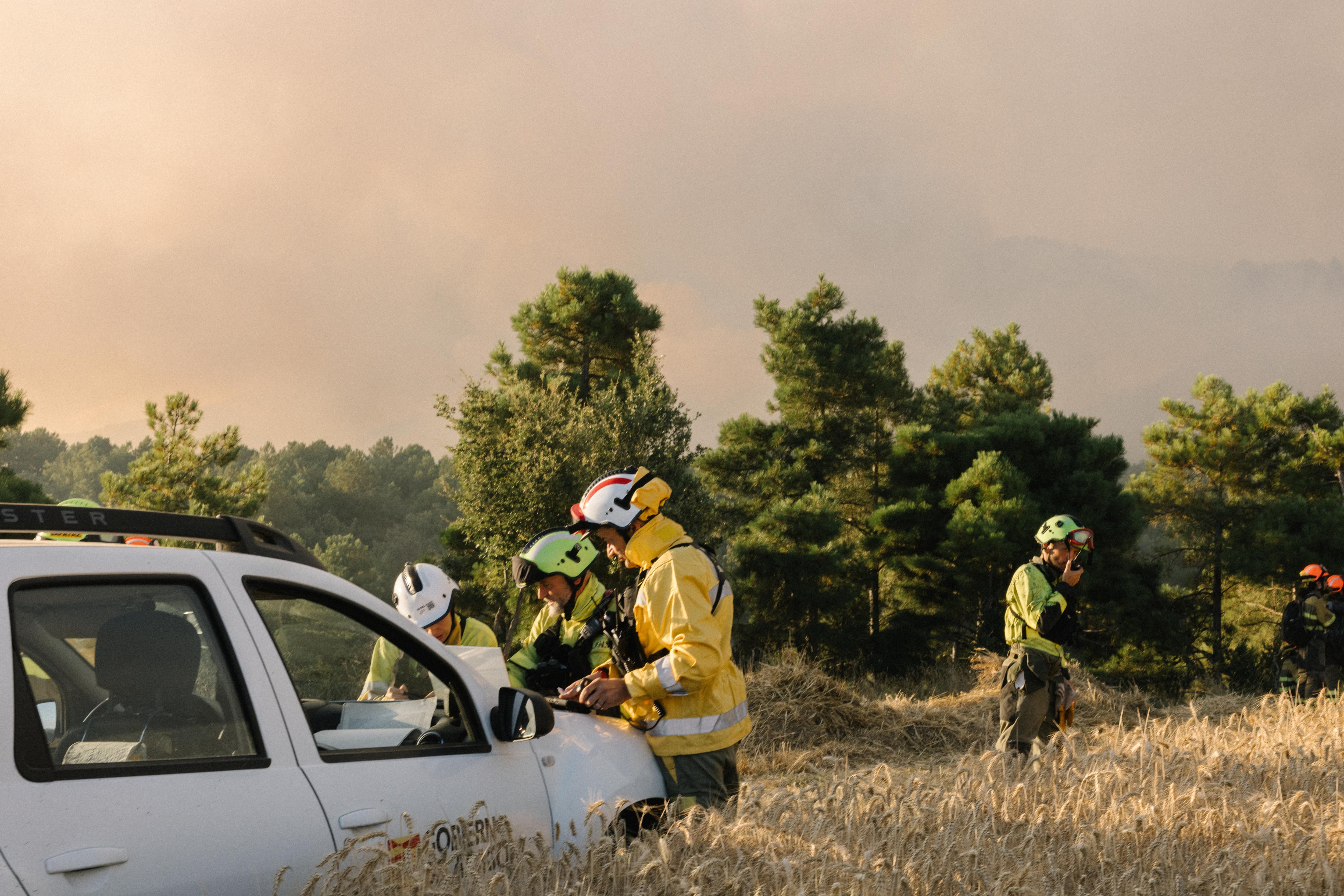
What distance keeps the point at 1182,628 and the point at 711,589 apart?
84.6ft

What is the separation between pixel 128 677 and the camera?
98.6 inches

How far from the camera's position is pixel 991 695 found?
13852 mm

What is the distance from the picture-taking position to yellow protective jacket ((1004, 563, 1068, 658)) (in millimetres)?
7023

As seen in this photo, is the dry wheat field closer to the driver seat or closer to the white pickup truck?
the white pickup truck

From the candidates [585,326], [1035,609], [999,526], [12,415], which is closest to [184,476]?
[12,415]

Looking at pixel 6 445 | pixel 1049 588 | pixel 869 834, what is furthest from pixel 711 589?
pixel 6 445

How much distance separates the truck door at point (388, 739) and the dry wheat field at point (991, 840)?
13cm

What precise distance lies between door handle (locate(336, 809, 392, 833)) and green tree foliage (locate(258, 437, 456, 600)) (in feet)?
147

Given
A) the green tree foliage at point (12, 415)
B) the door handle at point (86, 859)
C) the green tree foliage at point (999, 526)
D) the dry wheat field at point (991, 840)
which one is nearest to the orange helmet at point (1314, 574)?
the green tree foliage at point (999, 526)

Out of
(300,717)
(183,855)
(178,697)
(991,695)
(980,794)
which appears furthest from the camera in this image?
(991,695)

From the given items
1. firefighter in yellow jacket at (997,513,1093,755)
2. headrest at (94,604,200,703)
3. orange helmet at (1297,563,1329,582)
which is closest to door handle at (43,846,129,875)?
headrest at (94,604,200,703)

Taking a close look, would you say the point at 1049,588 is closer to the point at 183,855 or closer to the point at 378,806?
the point at 378,806

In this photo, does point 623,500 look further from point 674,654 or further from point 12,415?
point 12,415

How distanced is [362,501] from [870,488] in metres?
38.1
